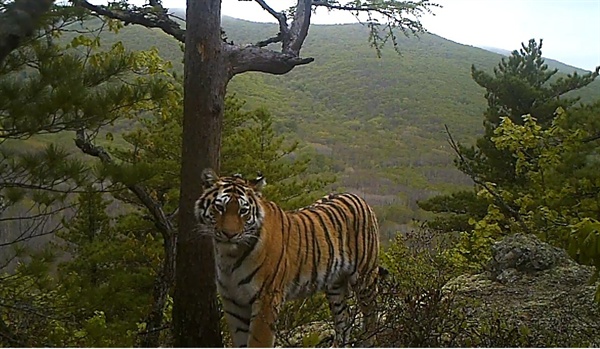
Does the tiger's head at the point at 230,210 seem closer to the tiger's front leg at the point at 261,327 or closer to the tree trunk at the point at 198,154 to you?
the tiger's front leg at the point at 261,327

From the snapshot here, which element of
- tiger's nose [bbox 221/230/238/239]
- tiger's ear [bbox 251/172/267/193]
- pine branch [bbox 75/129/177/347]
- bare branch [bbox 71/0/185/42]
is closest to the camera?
tiger's nose [bbox 221/230/238/239]

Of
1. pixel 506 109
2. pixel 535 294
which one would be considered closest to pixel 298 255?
pixel 535 294

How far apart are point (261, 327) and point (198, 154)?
130 cm

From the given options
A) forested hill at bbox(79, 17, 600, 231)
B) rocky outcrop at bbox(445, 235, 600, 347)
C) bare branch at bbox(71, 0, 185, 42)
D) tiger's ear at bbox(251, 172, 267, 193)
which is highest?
bare branch at bbox(71, 0, 185, 42)

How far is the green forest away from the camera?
3289mm

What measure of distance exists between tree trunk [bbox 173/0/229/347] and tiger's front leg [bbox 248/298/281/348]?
0.88 m

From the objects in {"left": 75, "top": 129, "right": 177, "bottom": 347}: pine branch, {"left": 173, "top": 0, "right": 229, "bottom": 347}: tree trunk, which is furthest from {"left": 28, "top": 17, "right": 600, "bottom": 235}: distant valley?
{"left": 173, "top": 0, "right": 229, "bottom": 347}: tree trunk

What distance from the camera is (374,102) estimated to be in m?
38.9

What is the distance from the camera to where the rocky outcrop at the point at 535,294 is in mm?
3721

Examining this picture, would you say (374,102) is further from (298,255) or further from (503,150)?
(298,255)

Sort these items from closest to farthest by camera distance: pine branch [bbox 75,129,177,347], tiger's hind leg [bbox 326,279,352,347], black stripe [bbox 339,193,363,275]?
tiger's hind leg [bbox 326,279,352,347] → black stripe [bbox 339,193,363,275] → pine branch [bbox 75,129,177,347]

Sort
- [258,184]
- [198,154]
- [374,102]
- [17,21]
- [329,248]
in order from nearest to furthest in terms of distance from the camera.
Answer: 1. [17,21]
2. [258,184]
3. [329,248]
4. [198,154]
5. [374,102]

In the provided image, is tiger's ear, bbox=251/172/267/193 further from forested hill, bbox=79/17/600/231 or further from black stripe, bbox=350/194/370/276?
forested hill, bbox=79/17/600/231

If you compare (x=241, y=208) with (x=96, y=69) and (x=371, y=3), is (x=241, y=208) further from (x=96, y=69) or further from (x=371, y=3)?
(x=371, y=3)
